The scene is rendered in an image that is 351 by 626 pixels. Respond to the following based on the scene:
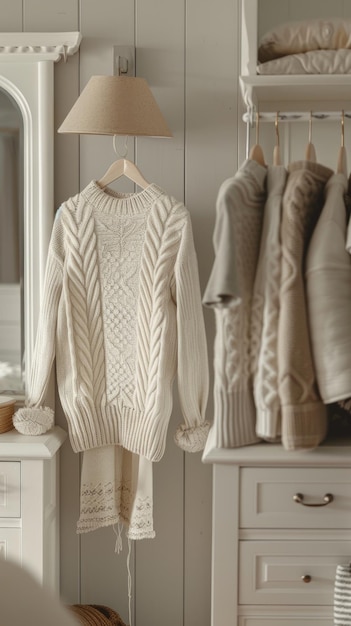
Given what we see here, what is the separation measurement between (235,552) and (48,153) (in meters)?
1.29

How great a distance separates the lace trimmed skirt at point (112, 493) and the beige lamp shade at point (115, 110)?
89cm

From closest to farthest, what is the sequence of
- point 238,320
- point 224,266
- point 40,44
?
point 224,266
point 238,320
point 40,44

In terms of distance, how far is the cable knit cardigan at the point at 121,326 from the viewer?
2.38 metres

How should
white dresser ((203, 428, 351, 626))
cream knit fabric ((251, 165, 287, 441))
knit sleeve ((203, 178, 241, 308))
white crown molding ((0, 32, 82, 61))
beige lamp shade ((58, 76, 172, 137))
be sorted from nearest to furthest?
knit sleeve ((203, 178, 241, 308))
cream knit fabric ((251, 165, 287, 441))
white dresser ((203, 428, 351, 626))
beige lamp shade ((58, 76, 172, 137))
white crown molding ((0, 32, 82, 61))

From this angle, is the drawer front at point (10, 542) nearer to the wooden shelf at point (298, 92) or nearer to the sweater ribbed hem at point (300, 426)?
the sweater ribbed hem at point (300, 426)

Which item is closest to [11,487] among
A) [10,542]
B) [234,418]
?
[10,542]

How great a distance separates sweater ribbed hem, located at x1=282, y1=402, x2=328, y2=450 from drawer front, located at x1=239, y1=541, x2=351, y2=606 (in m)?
0.27

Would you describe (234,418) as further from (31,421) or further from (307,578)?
(31,421)

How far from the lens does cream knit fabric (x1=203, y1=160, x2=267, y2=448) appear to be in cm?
178

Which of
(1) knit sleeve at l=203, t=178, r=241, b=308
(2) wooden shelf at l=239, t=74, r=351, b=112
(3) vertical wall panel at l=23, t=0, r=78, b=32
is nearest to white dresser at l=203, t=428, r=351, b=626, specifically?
(1) knit sleeve at l=203, t=178, r=241, b=308

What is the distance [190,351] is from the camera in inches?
93.6

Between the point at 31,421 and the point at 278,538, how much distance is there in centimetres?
83

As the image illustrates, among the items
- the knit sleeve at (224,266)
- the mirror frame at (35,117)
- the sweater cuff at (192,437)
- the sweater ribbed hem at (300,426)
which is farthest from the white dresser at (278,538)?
the mirror frame at (35,117)

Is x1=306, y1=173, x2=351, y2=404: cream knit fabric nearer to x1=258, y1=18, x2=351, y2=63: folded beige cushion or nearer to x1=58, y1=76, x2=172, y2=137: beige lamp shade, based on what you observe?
x1=258, y1=18, x2=351, y2=63: folded beige cushion
